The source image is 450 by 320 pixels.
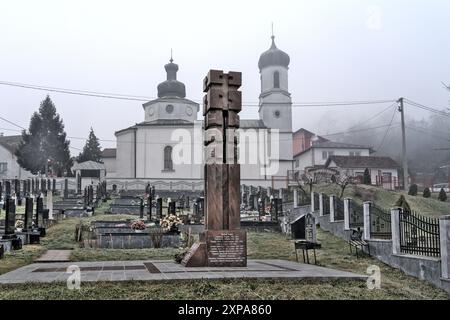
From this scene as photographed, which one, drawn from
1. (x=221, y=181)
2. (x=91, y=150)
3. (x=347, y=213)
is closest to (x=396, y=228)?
(x=221, y=181)

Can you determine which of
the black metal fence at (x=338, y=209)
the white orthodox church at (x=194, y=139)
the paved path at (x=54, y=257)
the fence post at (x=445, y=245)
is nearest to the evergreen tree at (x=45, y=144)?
the white orthodox church at (x=194, y=139)

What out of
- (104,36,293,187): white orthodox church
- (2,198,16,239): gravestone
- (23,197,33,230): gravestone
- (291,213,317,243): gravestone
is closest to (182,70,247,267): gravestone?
(291,213,317,243): gravestone

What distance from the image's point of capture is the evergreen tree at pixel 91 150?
230ft

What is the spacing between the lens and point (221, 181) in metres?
10.3

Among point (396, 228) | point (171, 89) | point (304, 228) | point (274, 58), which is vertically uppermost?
point (274, 58)

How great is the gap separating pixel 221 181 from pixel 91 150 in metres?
64.6

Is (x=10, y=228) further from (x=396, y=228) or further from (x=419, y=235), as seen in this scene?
(x=419, y=235)

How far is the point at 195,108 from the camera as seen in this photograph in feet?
181

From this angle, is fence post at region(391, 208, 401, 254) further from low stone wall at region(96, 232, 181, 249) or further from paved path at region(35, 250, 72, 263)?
paved path at region(35, 250, 72, 263)

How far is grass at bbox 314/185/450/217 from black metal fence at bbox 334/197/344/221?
8942mm

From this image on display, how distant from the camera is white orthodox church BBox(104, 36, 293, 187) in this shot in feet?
168
